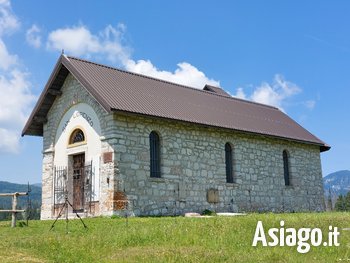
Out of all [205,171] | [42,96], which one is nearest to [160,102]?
[205,171]

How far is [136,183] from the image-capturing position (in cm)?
1781

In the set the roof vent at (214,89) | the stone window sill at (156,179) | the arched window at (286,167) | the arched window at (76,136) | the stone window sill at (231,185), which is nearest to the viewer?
the stone window sill at (156,179)

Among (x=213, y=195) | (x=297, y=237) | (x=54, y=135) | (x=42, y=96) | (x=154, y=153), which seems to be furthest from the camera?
(x=54, y=135)

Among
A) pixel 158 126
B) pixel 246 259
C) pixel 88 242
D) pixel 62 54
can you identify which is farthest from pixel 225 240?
pixel 62 54

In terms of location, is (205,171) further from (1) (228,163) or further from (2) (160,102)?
(2) (160,102)

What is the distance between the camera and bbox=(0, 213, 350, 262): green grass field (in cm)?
866

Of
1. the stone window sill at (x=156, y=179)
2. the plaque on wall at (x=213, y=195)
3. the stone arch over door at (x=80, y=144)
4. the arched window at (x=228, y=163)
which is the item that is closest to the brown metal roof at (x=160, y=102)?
the arched window at (x=228, y=163)

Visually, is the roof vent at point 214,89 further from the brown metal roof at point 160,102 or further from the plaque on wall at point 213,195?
the plaque on wall at point 213,195

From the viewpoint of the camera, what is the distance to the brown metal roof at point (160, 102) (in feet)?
60.8

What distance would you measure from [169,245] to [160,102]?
1116 cm

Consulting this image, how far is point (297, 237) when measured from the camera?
10367mm

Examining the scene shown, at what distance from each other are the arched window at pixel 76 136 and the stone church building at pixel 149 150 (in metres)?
0.05

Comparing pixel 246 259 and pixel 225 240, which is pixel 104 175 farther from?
pixel 246 259

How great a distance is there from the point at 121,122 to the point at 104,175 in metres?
2.13
